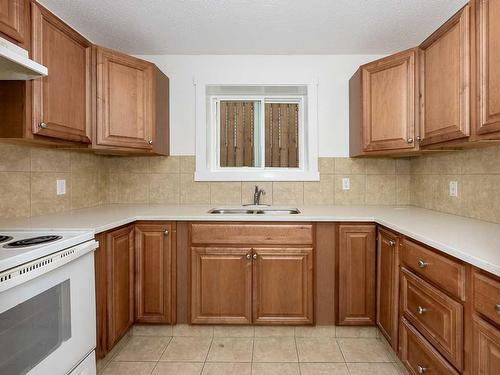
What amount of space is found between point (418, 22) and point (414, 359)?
217cm

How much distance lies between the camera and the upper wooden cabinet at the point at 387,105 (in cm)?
204

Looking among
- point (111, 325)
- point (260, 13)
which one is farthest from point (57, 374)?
point (260, 13)

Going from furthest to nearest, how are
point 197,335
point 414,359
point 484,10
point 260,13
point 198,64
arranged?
point 198,64 → point 197,335 → point 260,13 → point 414,359 → point 484,10

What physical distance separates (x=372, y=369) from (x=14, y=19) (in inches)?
106

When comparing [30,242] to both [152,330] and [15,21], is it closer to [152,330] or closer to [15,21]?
[15,21]

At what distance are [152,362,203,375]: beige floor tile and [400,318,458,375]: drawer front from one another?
46.3 inches

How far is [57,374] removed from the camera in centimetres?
123

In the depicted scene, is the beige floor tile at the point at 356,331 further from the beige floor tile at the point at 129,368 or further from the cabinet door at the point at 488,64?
the cabinet door at the point at 488,64

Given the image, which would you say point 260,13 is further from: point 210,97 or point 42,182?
point 42,182

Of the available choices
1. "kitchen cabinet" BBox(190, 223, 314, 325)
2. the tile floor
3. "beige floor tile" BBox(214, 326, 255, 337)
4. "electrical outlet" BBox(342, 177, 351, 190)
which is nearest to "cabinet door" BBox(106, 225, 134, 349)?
the tile floor

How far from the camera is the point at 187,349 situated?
199cm

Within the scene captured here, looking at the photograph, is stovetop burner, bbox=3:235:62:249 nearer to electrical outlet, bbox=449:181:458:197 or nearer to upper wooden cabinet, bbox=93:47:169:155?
upper wooden cabinet, bbox=93:47:169:155

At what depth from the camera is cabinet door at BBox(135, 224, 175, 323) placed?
2.09 meters

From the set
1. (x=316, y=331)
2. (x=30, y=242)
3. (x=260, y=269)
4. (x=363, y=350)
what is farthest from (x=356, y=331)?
(x=30, y=242)
